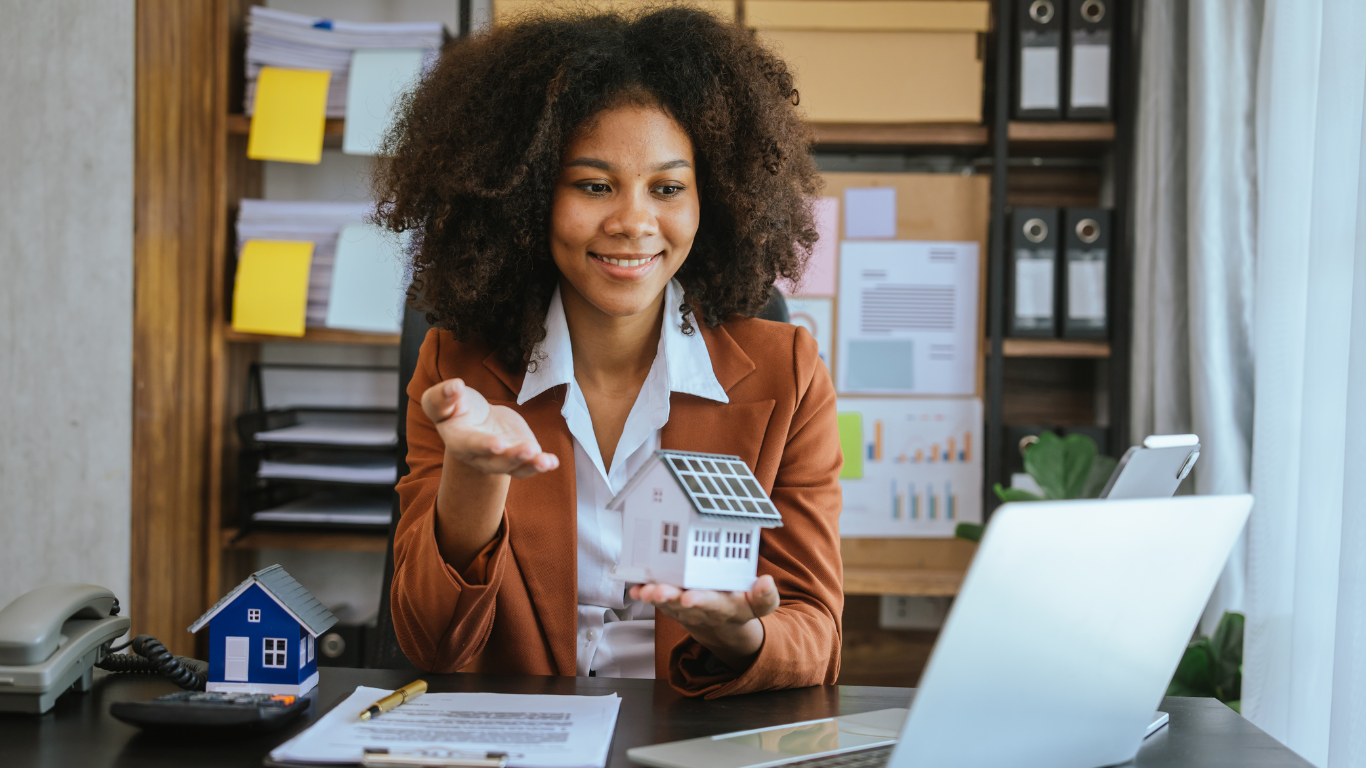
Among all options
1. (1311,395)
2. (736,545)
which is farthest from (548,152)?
(1311,395)

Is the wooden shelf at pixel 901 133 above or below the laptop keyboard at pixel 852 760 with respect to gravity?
above

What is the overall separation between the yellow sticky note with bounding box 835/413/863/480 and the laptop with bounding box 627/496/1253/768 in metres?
1.37

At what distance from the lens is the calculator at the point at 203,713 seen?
668 millimetres

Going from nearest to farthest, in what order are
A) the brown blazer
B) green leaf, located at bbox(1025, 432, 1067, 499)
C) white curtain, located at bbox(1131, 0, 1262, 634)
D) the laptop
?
the laptop → the brown blazer → white curtain, located at bbox(1131, 0, 1262, 634) → green leaf, located at bbox(1025, 432, 1067, 499)

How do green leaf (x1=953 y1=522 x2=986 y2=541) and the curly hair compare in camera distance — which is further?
green leaf (x1=953 y1=522 x2=986 y2=541)

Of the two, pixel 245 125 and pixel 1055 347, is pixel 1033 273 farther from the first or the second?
pixel 245 125

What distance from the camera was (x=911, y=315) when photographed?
6.69 ft

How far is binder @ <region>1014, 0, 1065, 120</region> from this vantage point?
193 centimetres

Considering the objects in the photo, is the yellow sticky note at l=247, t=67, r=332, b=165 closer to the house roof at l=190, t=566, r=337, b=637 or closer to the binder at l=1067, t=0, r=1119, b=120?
the house roof at l=190, t=566, r=337, b=637

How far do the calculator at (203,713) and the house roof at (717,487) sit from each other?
28 centimetres

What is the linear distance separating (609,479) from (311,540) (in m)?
1.20

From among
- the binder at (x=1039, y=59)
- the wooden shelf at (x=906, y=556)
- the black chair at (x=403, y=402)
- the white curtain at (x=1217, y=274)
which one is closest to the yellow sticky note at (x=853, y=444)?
the wooden shelf at (x=906, y=556)

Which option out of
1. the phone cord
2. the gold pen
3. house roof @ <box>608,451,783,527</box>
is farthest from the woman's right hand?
the phone cord

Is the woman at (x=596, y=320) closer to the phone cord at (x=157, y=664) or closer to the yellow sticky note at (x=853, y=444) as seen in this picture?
the phone cord at (x=157, y=664)
